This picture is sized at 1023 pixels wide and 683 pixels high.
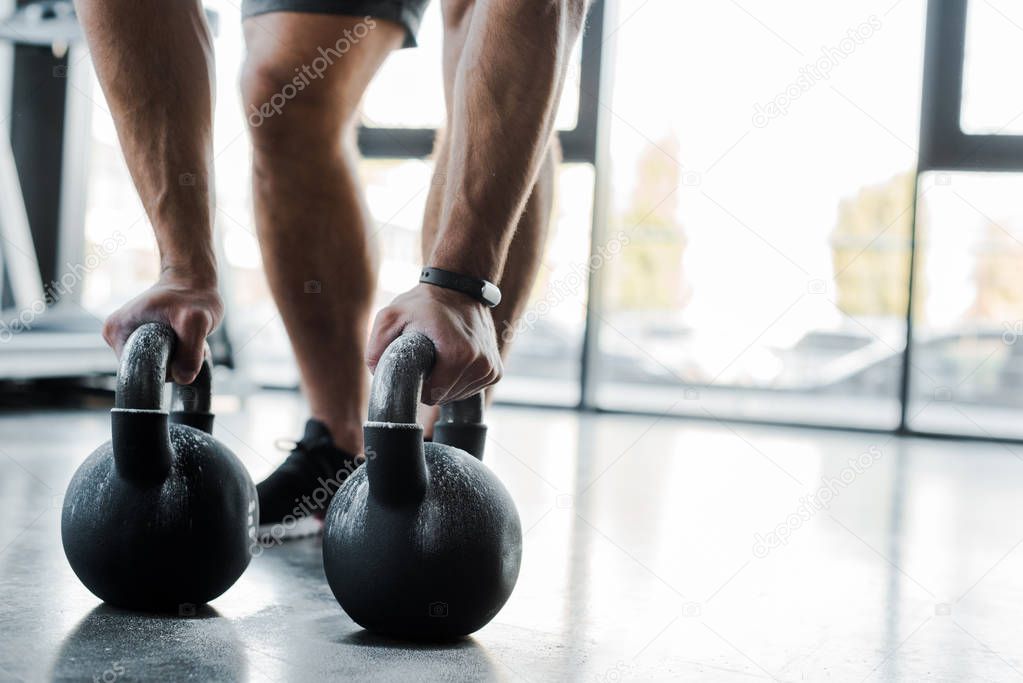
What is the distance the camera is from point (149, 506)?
916 millimetres

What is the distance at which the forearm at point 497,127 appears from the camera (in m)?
0.95

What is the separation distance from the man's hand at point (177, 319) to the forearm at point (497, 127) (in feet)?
0.75

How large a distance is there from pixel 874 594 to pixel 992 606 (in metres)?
0.13

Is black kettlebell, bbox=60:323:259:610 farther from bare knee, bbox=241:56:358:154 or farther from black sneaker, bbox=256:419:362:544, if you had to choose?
bare knee, bbox=241:56:358:154

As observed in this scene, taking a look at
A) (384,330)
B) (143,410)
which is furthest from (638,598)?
(143,410)

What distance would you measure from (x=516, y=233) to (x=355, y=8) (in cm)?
45

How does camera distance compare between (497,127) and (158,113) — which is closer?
(497,127)

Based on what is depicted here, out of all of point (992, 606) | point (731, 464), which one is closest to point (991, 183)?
point (731, 464)

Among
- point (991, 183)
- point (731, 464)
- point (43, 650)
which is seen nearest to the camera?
point (43, 650)

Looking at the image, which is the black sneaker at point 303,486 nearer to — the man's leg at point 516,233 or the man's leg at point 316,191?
the man's leg at point 316,191

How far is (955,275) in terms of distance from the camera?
15.4 feet

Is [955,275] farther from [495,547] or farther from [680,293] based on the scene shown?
[495,547]

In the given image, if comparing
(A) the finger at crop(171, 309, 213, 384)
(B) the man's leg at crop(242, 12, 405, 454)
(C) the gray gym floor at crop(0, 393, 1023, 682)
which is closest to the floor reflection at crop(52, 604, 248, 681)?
(C) the gray gym floor at crop(0, 393, 1023, 682)

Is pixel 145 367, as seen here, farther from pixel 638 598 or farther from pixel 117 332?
pixel 638 598
